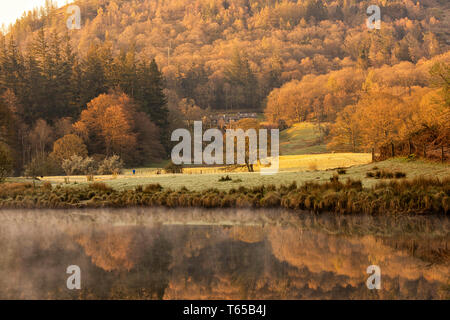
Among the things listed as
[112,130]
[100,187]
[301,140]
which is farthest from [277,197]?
[301,140]

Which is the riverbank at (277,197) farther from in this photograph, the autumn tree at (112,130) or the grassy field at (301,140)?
the grassy field at (301,140)

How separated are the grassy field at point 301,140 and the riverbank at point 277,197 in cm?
5005

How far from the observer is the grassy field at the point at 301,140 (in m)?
72.0

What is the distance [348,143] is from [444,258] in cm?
5627

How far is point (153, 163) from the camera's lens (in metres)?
62.2

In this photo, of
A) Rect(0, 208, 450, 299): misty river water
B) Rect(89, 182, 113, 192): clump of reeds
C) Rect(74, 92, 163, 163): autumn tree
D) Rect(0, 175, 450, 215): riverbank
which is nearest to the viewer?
Rect(0, 208, 450, 299): misty river water

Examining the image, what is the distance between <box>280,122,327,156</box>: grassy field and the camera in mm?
72000

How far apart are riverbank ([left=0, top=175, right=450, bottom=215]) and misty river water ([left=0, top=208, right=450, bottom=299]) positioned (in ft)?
3.11

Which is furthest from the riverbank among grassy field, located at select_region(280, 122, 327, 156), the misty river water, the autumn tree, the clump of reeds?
grassy field, located at select_region(280, 122, 327, 156)

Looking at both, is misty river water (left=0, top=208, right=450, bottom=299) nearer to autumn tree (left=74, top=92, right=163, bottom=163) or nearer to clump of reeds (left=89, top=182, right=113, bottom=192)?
clump of reeds (left=89, top=182, right=113, bottom=192)

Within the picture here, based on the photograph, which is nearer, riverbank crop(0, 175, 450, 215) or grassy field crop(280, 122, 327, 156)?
riverbank crop(0, 175, 450, 215)

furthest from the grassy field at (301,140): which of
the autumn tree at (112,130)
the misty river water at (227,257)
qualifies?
the misty river water at (227,257)

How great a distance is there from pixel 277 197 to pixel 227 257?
807 cm
